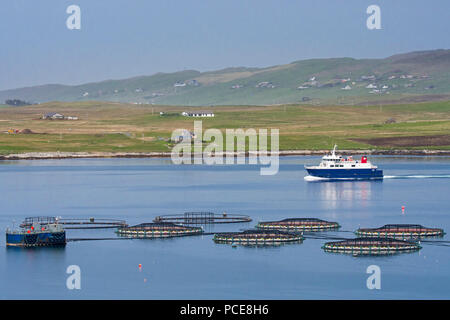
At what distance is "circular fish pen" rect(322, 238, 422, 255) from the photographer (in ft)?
233

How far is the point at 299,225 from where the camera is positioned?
84.6 meters

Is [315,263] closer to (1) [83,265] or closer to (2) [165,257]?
(2) [165,257]

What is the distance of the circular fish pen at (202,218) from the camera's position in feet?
299

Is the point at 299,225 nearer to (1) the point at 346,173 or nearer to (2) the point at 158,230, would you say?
(2) the point at 158,230

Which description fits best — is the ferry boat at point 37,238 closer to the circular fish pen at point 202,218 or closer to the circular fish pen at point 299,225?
the circular fish pen at point 202,218

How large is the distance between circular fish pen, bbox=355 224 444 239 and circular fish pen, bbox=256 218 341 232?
446 cm

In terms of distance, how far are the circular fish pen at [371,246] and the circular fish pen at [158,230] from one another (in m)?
14.5

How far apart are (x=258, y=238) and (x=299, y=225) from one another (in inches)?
366

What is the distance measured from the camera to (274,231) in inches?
3142

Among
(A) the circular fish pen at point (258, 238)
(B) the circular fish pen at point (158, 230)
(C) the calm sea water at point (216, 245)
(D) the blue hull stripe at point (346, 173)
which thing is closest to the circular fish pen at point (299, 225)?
(C) the calm sea water at point (216, 245)

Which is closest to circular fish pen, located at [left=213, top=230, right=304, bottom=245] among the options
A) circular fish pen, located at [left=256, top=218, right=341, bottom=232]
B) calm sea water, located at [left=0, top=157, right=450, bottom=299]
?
calm sea water, located at [left=0, top=157, right=450, bottom=299]

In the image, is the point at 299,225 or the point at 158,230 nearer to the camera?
the point at 158,230

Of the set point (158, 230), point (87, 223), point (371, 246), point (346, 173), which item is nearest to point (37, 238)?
point (158, 230)

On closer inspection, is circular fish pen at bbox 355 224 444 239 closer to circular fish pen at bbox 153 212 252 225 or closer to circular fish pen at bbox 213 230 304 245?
circular fish pen at bbox 213 230 304 245
